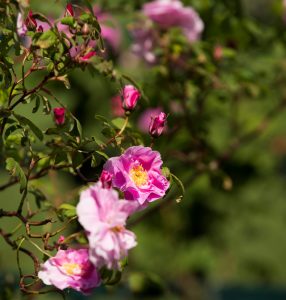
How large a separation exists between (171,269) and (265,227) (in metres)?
1.57

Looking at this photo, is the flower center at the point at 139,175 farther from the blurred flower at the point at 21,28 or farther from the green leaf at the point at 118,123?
the blurred flower at the point at 21,28

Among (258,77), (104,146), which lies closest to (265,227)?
(258,77)

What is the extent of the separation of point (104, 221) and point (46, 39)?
1.10 feet

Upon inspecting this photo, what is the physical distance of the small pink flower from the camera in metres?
1.11

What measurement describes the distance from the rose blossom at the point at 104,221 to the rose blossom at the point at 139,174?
0.32 feet

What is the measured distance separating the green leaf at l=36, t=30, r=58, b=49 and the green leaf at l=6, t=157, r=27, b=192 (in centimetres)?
23

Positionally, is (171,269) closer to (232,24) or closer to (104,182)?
(232,24)

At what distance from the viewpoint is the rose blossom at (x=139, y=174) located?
112cm

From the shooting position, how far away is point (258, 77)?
8.20ft

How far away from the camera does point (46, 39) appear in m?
1.17

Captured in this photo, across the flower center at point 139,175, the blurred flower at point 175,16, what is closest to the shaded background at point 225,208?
the blurred flower at point 175,16

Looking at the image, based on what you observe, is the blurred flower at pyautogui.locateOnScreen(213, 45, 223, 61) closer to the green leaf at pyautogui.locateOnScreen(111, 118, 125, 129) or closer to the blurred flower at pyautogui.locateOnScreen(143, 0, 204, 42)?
the blurred flower at pyautogui.locateOnScreen(143, 0, 204, 42)

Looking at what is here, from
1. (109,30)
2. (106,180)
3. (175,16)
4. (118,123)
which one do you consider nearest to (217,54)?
(175,16)

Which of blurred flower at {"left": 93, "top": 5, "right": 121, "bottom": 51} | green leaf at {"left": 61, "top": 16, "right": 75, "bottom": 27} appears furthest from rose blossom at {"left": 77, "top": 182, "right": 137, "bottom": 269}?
blurred flower at {"left": 93, "top": 5, "right": 121, "bottom": 51}
